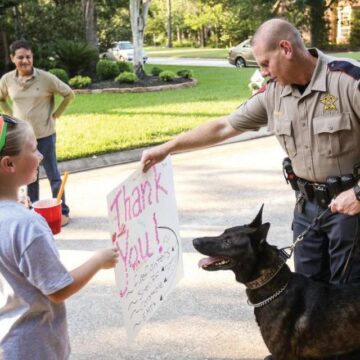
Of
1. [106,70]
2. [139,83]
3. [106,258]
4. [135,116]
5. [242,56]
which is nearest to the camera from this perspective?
[106,258]

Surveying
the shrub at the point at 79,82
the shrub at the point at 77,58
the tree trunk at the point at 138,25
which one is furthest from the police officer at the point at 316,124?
the shrub at the point at 77,58

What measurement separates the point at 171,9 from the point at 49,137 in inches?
2544

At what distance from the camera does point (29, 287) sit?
6.23 ft

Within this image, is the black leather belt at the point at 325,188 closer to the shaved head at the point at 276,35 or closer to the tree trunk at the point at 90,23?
the shaved head at the point at 276,35

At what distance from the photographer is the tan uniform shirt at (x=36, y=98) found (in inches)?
223

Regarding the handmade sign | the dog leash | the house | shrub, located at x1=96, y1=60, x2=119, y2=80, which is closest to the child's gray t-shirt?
the handmade sign

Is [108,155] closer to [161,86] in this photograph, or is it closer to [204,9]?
[161,86]

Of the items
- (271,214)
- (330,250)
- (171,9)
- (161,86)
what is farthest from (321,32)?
(330,250)

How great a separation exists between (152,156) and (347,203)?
1.13 metres

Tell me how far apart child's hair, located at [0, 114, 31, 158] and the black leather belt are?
162cm

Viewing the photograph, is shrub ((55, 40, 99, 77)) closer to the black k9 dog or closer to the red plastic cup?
the red plastic cup

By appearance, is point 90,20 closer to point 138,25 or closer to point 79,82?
point 138,25

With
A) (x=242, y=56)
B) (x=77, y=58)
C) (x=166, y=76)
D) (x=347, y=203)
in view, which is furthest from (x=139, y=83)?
(x=347, y=203)

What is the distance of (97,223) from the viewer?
230 inches
